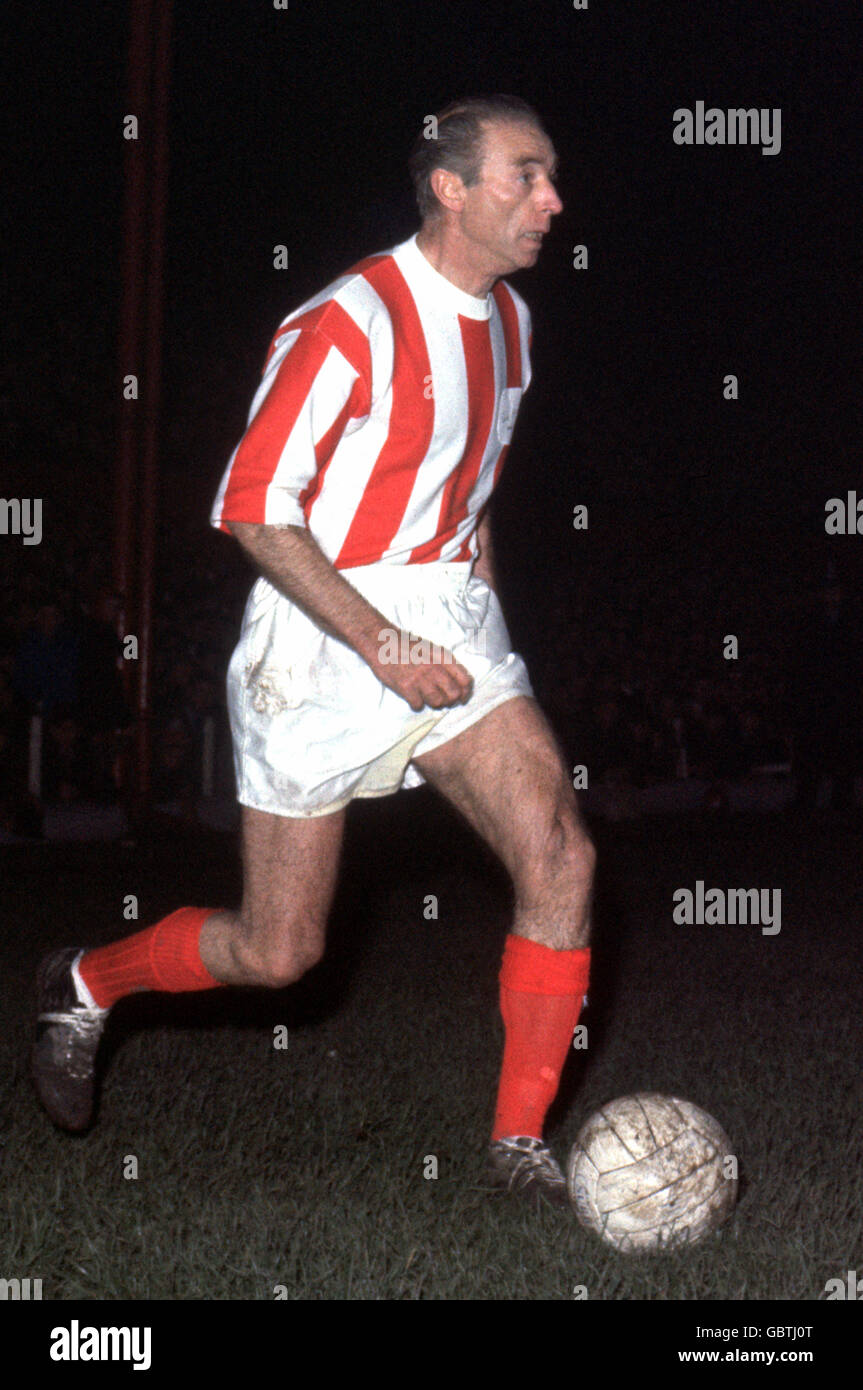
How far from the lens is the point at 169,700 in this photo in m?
12.6

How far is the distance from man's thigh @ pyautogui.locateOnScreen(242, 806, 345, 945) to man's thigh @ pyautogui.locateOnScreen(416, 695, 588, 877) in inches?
10.3

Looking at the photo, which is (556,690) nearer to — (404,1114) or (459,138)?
(404,1114)

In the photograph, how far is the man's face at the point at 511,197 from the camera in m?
3.31

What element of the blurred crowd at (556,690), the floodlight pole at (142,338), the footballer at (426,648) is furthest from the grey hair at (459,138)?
the floodlight pole at (142,338)

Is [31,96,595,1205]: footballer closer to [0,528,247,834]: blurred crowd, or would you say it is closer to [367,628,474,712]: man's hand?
[367,628,474,712]: man's hand

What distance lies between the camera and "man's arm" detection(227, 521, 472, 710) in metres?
3.07

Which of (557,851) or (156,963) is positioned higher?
(557,851)

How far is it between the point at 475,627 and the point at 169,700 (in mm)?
9398

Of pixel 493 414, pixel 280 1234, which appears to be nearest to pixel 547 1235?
pixel 280 1234

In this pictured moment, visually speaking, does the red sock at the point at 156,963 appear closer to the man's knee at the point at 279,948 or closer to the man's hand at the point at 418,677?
the man's knee at the point at 279,948

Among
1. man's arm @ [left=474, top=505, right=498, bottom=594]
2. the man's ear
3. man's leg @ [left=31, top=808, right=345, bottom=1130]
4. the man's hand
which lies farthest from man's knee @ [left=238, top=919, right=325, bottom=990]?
the man's ear

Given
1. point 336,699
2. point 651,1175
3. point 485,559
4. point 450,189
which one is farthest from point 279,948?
point 450,189

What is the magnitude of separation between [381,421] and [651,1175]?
4.85 feet

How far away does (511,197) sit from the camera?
3312 mm
